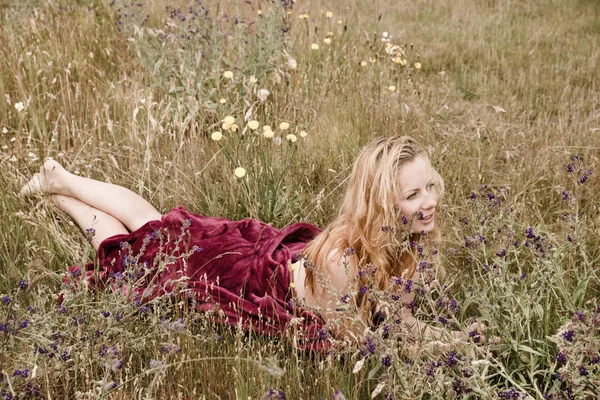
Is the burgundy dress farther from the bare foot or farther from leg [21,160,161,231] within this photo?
the bare foot

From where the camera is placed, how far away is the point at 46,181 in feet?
10.7

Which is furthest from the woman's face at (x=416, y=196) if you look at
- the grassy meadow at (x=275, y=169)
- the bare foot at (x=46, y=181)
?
the bare foot at (x=46, y=181)

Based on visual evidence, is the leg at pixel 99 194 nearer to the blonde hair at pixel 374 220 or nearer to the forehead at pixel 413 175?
the blonde hair at pixel 374 220

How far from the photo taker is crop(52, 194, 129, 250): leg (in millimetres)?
3324

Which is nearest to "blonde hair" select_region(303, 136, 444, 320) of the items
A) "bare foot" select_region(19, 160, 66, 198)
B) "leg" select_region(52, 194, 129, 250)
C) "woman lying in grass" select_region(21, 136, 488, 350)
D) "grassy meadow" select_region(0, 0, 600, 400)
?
"woman lying in grass" select_region(21, 136, 488, 350)

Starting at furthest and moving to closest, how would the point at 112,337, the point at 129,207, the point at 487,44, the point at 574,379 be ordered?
the point at 487,44
the point at 129,207
the point at 112,337
the point at 574,379

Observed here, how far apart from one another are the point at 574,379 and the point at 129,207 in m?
2.36

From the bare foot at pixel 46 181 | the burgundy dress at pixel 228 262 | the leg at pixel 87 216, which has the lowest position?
the burgundy dress at pixel 228 262

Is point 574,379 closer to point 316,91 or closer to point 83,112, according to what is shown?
point 316,91

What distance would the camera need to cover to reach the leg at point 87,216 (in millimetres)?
3324

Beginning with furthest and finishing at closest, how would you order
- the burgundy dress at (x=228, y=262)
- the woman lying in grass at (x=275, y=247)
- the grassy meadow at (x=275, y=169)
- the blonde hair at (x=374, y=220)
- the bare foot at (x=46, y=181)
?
the bare foot at (x=46, y=181) → the burgundy dress at (x=228, y=262) → the blonde hair at (x=374, y=220) → the woman lying in grass at (x=275, y=247) → the grassy meadow at (x=275, y=169)

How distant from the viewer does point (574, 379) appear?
1.56m

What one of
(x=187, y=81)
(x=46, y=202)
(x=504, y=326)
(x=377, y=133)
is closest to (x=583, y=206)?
(x=377, y=133)

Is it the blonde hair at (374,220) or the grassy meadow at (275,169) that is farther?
the blonde hair at (374,220)
